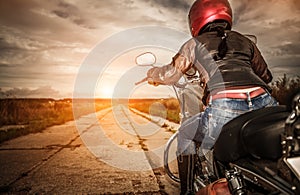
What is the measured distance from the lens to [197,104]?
9.57ft

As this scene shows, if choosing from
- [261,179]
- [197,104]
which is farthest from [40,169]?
[261,179]

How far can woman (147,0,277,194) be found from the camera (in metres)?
2.28

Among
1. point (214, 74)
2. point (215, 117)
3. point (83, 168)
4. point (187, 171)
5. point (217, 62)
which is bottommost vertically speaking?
point (83, 168)

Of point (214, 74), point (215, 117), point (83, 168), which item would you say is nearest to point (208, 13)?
point (214, 74)

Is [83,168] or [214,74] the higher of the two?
[214,74]

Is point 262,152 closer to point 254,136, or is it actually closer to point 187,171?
point 254,136

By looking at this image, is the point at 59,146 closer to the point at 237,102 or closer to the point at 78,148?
the point at 78,148

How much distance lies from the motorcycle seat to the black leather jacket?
60 centimetres

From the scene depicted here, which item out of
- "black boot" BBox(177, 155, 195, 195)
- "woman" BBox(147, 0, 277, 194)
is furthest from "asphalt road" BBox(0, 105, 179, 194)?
"woman" BBox(147, 0, 277, 194)

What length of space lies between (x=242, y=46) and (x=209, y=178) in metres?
1.17

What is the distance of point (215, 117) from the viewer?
2.30 meters

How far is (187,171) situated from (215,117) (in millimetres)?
768

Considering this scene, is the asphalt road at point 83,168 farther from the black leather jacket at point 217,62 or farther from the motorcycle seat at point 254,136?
the motorcycle seat at point 254,136

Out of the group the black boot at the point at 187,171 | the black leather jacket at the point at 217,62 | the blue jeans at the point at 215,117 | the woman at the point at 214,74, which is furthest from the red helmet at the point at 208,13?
the black boot at the point at 187,171
